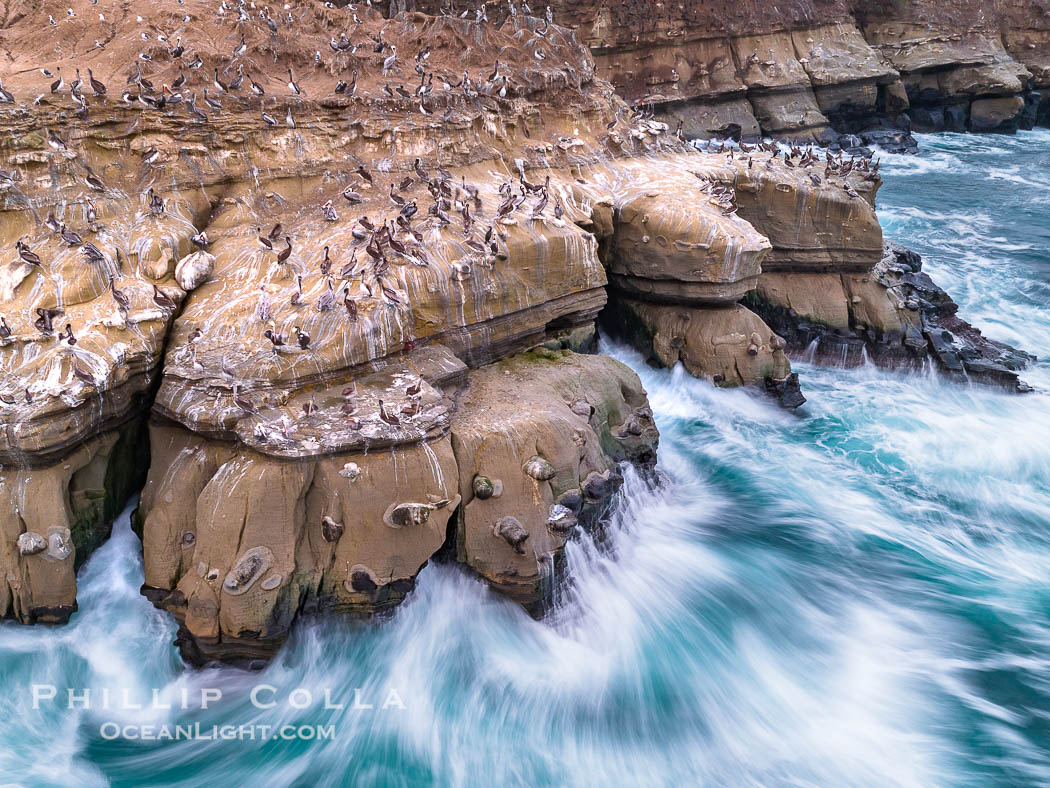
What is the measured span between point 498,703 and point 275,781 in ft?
7.71

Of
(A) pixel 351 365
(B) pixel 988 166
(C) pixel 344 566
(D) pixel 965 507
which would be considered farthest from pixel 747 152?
(B) pixel 988 166

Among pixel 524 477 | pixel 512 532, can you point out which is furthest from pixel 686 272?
pixel 512 532

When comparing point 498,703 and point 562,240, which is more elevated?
point 562,240

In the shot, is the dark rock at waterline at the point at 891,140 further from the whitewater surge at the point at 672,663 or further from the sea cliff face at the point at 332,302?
the whitewater surge at the point at 672,663

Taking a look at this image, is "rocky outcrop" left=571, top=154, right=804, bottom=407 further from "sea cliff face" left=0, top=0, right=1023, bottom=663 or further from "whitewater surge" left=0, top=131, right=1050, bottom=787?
"whitewater surge" left=0, top=131, right=1050, bottom=787

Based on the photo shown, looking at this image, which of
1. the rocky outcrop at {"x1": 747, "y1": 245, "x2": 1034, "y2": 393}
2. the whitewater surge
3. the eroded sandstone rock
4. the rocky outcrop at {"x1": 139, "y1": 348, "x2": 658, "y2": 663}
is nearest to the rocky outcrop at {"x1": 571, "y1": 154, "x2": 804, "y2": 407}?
the rocky outcrop at {"x1": 747, "y1": 245, "x2": 1034, "y2": 393}

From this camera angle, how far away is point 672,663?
9.08 metres

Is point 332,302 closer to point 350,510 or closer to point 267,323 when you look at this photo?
point 267,323

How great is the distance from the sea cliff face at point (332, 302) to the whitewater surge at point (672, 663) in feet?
1.71

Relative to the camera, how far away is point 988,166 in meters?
30.8

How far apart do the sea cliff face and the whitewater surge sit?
52 cm

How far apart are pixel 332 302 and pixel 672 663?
5.76 m

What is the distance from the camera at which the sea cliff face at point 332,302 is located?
27.3ft

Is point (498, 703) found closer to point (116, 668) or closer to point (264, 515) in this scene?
point (264, 515)
